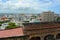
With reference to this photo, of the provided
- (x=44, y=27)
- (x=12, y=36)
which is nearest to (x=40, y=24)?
(x=44, y=27)

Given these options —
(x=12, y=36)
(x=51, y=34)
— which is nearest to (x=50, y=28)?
(x=51, y=34)

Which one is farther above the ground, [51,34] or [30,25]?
[30,25]

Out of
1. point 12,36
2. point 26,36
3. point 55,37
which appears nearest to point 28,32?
point 26,36

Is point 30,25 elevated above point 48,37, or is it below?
above

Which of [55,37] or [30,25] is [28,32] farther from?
[55,37]

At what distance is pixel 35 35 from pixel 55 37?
109cm

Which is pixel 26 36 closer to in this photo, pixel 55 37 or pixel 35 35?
pixel 35 35

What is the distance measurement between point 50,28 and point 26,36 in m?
1.33

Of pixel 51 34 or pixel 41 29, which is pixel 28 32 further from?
pixel 51 34

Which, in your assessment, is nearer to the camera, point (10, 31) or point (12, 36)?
point (12, 36)

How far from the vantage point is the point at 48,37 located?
8.62m

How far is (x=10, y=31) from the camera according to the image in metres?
9.22

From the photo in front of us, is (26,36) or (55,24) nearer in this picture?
(26,36)

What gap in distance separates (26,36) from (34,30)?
0.51 meters
